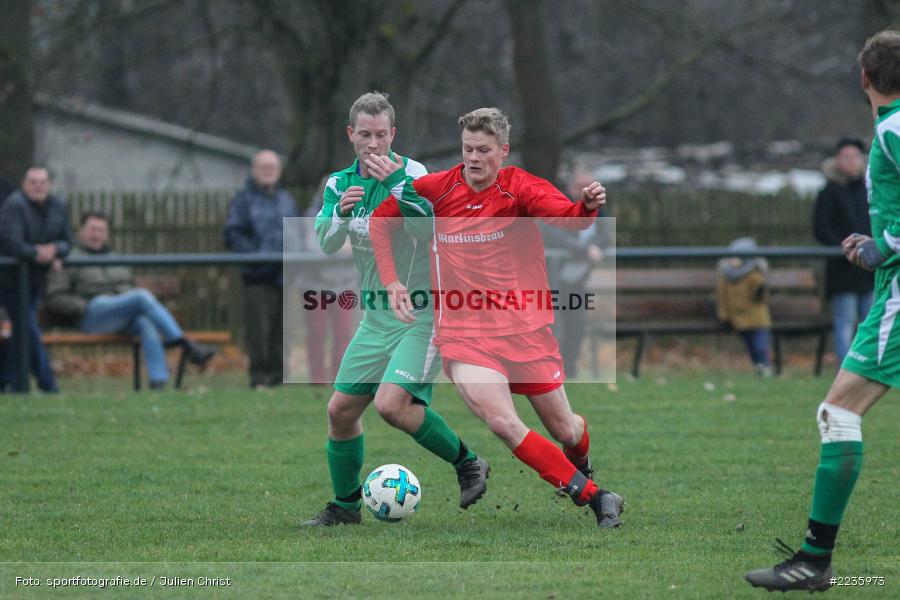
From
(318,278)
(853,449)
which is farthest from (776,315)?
(853,449)

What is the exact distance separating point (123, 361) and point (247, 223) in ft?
17.5

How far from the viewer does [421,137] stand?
2373cm

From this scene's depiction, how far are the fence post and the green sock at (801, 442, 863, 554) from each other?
8.36 meters

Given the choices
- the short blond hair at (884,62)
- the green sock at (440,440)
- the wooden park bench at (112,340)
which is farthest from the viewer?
the wooden park bench at (112,340)

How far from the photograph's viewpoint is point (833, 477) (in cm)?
495

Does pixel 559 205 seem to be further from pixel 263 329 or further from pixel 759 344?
pixel 759 344

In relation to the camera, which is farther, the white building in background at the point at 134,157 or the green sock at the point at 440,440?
the white building in background at the point at 134,157

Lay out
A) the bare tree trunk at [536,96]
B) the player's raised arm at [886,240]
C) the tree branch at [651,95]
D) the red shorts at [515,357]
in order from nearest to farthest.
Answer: the player's raised arm at [886,240] → the red shorts at [515,357] → the bare tree trunk at [536,96] → the tree branch at [651,95]

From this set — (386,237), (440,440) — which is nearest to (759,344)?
(440,440)

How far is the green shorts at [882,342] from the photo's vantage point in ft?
16.1

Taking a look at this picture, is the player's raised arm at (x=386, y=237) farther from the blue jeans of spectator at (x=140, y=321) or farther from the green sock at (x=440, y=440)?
the blue jeans of spectator at (x=140, y=321)

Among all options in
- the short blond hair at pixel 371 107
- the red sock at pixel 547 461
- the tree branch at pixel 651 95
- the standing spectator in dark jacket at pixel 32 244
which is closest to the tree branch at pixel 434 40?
the tree branch at pixel 651 95

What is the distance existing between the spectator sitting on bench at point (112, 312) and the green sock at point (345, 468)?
232 inches

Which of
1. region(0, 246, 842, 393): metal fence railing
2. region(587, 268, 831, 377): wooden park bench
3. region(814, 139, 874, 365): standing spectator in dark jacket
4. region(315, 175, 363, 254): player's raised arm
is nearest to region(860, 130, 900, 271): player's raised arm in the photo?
region(315, 175, 363, 254): player's raised arm
